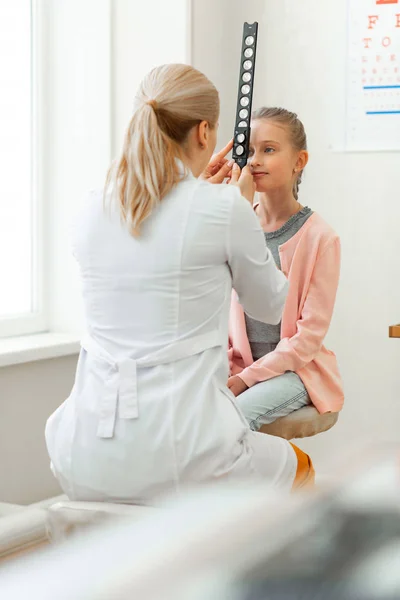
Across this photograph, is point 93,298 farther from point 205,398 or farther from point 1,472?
Result: point 1,472

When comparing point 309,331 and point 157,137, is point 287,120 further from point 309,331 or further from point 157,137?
point 157,137

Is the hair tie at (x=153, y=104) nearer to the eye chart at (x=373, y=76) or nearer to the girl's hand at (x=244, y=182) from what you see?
the girl's hand at (x=244, y=182)

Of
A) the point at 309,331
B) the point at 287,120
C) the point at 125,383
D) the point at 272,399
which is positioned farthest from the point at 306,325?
the point at 125,383

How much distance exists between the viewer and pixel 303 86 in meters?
3.21

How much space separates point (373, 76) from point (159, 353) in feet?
6.13

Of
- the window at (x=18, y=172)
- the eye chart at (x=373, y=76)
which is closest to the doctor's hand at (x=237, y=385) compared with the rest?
the window at (x=18, y=172)

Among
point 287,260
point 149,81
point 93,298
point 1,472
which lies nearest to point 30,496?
point 1,472

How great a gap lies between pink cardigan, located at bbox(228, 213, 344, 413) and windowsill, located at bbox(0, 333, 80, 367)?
2.67 ft

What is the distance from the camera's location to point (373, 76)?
3086 mm

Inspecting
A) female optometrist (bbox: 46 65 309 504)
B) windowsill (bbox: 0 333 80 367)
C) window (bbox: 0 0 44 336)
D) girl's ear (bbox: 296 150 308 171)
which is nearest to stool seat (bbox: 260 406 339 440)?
female optometrist (bbox: 46 65 309 504)

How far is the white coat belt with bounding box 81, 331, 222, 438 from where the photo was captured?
1540 millimetres

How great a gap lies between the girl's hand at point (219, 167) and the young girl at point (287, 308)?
0.13 m

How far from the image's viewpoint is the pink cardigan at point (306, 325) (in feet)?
6.57

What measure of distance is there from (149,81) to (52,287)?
1.59 meters
